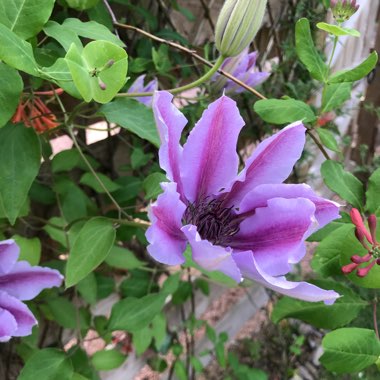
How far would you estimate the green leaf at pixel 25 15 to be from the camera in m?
0.41

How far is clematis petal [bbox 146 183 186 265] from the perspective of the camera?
327 mm

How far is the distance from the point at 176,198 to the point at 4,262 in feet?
0.78

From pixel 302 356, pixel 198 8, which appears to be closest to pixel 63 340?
pixel 198 8

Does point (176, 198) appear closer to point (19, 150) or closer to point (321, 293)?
point (321, 293)

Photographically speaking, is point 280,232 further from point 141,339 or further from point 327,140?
point 141,339

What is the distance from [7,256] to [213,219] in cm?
21

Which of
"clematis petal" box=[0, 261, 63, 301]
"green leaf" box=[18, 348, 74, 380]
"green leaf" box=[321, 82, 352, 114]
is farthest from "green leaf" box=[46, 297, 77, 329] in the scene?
"green leaf" box=[321, 82, 352, 114]

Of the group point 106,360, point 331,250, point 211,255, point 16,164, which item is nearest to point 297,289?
point 211,255

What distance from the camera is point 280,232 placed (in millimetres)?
374

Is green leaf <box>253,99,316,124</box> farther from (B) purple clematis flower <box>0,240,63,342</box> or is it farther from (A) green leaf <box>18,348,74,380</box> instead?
(A) green leaf <box>18,348,74,380</box>

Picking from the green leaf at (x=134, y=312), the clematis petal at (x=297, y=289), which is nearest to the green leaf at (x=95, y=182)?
the green leaf at (x=134, y=312)

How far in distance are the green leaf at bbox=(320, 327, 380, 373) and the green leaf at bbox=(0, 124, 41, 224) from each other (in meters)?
0.33

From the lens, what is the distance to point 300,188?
1.21ft

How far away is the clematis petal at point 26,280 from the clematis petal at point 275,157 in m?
0.24
